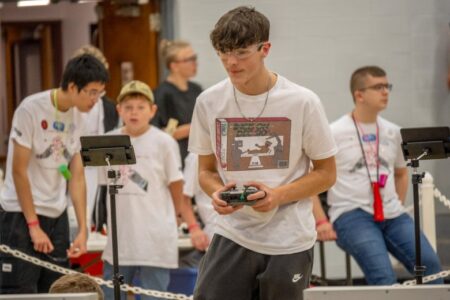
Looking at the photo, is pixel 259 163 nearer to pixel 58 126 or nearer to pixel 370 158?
pixel 58 126

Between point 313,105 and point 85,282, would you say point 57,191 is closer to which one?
point 85,282

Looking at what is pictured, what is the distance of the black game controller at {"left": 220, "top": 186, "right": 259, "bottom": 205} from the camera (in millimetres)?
3492

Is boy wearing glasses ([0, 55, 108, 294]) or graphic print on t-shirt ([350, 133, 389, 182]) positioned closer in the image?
boy wearing glasses ([0, 55, 108, 294])

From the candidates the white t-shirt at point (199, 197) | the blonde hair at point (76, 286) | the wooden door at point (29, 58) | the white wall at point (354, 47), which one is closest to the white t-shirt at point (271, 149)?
the blonde hair at point (76, 286)

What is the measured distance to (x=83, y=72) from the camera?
5.30 meters

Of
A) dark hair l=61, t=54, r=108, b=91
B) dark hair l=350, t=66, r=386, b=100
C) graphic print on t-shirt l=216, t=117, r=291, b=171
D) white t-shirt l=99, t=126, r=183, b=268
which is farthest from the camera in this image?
dark hair l=350, t=66, r=386, b=100

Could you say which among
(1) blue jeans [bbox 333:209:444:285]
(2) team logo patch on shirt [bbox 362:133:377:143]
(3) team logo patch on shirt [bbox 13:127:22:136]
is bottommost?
(1) blue jeans [bbox 333:209:444:285]

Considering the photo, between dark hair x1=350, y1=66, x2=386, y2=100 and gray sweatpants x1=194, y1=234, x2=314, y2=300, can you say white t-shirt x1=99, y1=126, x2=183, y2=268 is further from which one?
gray sweatpants x1=194, y1=234, x2=314, y2=300

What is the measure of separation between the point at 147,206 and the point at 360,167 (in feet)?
4.14

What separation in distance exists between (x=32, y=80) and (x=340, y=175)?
23.8 ft

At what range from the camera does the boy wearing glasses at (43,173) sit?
209 inches

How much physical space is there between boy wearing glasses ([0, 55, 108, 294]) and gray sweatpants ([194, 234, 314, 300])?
6.11 ft

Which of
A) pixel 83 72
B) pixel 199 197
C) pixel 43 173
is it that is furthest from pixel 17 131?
pixel 199 197

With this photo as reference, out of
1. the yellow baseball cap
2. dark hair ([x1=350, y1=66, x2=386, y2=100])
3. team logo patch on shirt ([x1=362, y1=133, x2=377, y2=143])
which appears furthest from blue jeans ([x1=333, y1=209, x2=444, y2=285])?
the yellow baseball cap
